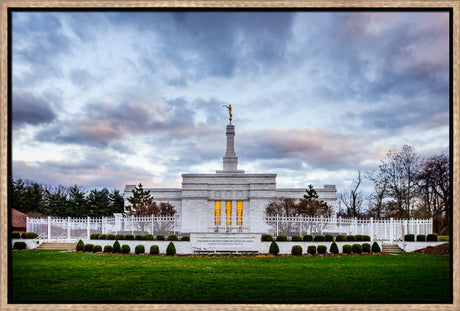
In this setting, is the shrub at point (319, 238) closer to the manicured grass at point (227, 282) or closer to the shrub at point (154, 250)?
the manicured grass at point (227, 282)

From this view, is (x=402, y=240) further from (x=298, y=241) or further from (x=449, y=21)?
(x=449, y=21)

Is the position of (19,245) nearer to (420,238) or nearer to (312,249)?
(312,249)

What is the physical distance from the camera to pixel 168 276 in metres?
10.5

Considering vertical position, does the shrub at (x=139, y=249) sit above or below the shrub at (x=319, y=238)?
below

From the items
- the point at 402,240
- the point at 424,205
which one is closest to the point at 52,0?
the point at 402,240

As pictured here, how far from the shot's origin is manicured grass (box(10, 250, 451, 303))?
8.24m

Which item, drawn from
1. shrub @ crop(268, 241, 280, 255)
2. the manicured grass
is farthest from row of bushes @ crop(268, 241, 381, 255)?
the manicured grass

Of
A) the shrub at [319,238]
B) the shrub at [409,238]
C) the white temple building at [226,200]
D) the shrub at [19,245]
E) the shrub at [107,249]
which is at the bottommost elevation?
the shrub at [19,245]

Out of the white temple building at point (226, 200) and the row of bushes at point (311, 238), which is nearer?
the row of bushes at point (311, 238)

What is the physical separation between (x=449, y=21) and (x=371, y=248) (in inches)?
546

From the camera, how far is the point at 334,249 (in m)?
17.5

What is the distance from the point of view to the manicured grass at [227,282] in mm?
8242

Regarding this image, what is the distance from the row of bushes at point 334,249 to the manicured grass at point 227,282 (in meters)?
3.31

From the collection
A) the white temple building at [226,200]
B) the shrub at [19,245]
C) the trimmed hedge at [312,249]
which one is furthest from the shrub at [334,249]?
the shrub at [19,245]
